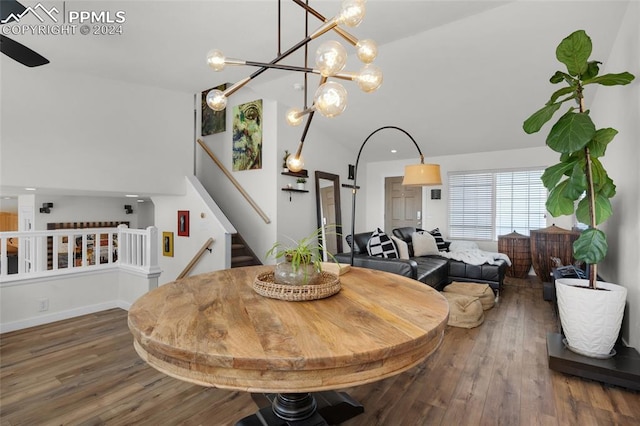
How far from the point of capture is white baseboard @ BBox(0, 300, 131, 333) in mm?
3176

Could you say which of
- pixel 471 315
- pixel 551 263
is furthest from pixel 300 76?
pixel 551 263

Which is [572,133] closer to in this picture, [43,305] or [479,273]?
[479,273]

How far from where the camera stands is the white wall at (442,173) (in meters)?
5.67

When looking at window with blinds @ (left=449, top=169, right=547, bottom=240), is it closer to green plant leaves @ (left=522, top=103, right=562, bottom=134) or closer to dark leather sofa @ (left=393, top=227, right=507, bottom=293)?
dark leather sofa @ (left=393, top=227, right=507, bottom=293)

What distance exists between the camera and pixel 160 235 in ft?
17.6

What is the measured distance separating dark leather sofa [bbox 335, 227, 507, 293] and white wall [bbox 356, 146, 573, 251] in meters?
1.72

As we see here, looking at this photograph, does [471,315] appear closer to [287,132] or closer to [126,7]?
[287,132]

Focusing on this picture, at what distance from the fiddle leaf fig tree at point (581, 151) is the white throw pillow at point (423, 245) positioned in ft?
8.44

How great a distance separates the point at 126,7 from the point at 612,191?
391 cm

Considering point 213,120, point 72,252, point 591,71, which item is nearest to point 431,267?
point 591,71

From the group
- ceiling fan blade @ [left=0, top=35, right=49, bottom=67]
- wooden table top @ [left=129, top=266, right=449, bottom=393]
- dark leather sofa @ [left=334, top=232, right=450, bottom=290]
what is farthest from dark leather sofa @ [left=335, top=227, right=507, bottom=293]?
ceiling fan blade @ [left=0, top=35, right=49, bottom=67]

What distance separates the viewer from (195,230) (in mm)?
4816

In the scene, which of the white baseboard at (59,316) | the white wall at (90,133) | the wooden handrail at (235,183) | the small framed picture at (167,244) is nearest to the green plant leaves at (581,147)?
the wooden handrail at (235,183)

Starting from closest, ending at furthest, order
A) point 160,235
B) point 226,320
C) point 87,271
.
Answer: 1. point 226,320
2. point 87,271
3. point 160,235
